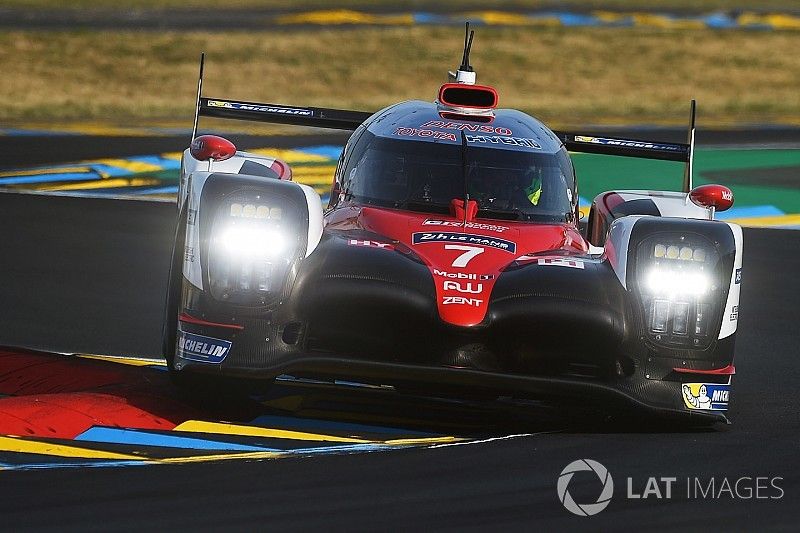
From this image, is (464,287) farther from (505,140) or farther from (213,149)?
(213,149)

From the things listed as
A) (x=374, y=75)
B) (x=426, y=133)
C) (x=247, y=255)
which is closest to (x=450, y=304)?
(x=247, y=255)

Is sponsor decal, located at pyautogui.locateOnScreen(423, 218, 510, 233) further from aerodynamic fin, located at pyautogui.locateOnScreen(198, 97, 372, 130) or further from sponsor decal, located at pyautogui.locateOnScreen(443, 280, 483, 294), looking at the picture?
aerodynamic fin, located at pyautogui.locateOnScreen(198, 97, 372, 130)

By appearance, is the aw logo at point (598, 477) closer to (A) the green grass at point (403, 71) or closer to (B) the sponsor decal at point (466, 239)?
(B) the sponsor decal at point (466, 239)

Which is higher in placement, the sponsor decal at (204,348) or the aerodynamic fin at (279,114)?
the aerodynamic fin at (279,114)

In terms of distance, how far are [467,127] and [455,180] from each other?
603mm

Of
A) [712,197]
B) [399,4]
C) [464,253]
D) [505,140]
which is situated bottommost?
[399,4]

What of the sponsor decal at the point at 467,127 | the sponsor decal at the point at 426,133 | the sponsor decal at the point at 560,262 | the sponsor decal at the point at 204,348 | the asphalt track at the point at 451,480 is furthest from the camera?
the sponsor decal at the point at 467,127

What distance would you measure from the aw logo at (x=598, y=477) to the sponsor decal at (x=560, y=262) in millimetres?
1177

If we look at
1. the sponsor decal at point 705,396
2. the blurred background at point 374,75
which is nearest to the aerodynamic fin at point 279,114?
the sponsor decal at point 705,396

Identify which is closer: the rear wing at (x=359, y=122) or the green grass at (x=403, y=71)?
the rear wing at (x=359, y=122)

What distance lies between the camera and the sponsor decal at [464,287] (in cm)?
717

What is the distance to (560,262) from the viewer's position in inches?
298

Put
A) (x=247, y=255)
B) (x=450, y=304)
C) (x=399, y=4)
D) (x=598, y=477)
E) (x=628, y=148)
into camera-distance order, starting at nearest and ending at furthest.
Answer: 1. (x=598, y=477)
2. (x=450, y=304)
3. (x=247, y=255)
4. (x=628, y=148)
5. (x=399, y=4)

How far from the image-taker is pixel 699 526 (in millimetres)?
5707
